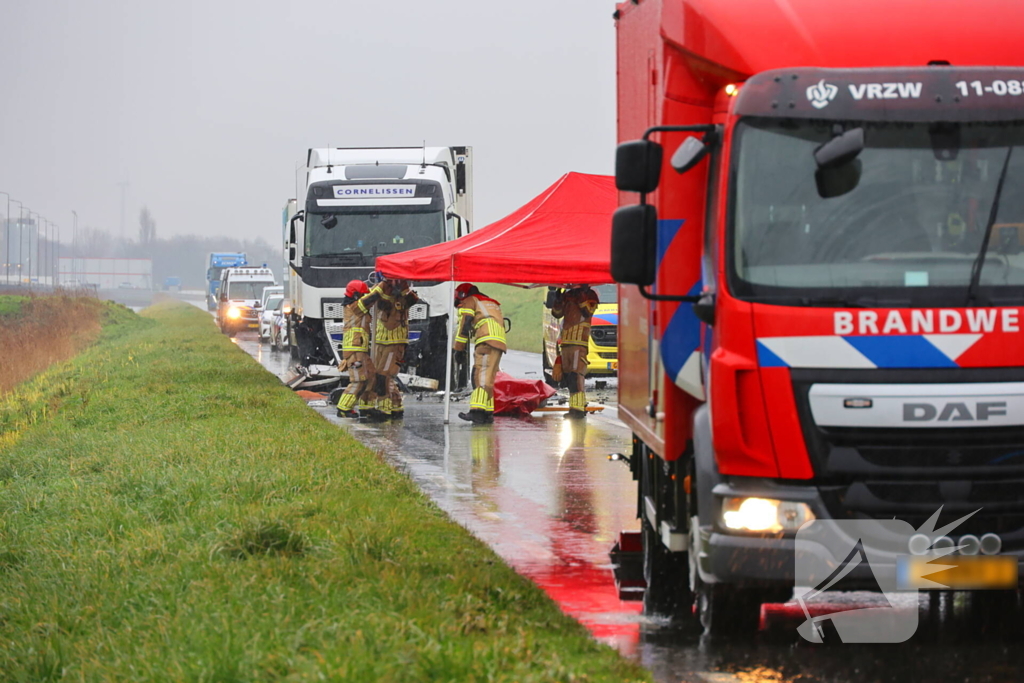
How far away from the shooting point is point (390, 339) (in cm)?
1883

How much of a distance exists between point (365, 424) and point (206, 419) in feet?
8.55

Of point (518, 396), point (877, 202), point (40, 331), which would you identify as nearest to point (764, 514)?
point (877, 202)

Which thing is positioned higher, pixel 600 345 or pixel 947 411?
pixel 947 411

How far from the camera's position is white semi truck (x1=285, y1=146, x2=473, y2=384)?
22594 millimetres

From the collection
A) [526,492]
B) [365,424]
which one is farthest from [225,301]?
[526,492]

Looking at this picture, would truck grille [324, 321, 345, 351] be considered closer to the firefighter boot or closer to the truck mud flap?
the firefighter boot

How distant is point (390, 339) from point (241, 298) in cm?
3618


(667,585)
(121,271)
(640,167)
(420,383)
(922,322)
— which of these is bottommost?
(667,585)

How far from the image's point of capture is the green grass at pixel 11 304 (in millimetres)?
55475

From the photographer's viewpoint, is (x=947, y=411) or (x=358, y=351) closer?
(x=947, y=411)

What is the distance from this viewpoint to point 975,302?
212 inches

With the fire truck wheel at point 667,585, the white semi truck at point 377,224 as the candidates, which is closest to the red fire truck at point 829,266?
the fire truck wheel at point 667,585

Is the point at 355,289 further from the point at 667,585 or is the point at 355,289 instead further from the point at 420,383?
the point at 667,585

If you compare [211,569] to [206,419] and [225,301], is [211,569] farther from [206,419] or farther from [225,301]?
[225,301]
